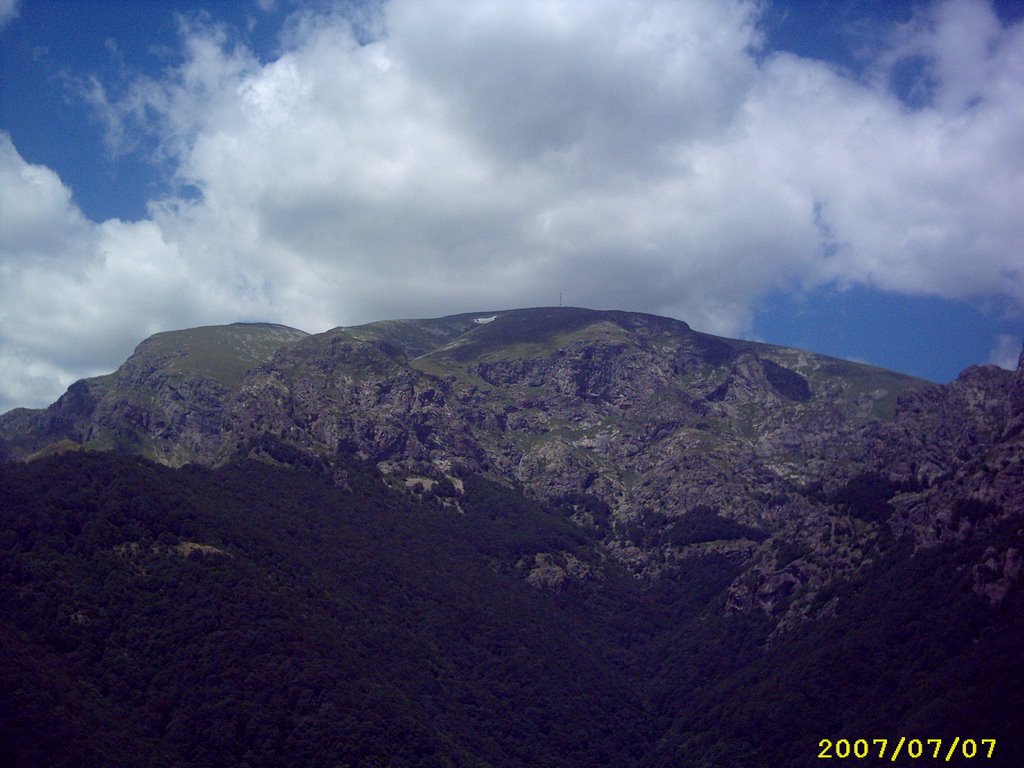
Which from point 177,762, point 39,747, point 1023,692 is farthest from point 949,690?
point 39,747

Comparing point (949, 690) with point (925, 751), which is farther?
point (949, 690)

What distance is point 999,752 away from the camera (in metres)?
175

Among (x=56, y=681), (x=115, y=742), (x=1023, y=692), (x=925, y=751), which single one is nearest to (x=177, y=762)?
(x=115, y=742)

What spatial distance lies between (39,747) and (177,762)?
31.4 metres

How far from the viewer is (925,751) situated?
184 m

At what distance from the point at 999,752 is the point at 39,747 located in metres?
173

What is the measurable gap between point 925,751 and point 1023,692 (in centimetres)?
2145

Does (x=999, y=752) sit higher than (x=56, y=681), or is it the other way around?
(x=56, y=681)

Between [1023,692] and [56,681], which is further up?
[56,681]

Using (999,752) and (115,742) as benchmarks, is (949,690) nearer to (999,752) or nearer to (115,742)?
(999,752)

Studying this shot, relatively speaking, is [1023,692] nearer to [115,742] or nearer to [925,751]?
[925,751]

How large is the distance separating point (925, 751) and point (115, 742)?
156 m

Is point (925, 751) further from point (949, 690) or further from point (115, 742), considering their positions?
point (115, 742)

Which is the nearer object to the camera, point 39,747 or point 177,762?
point 39,747
